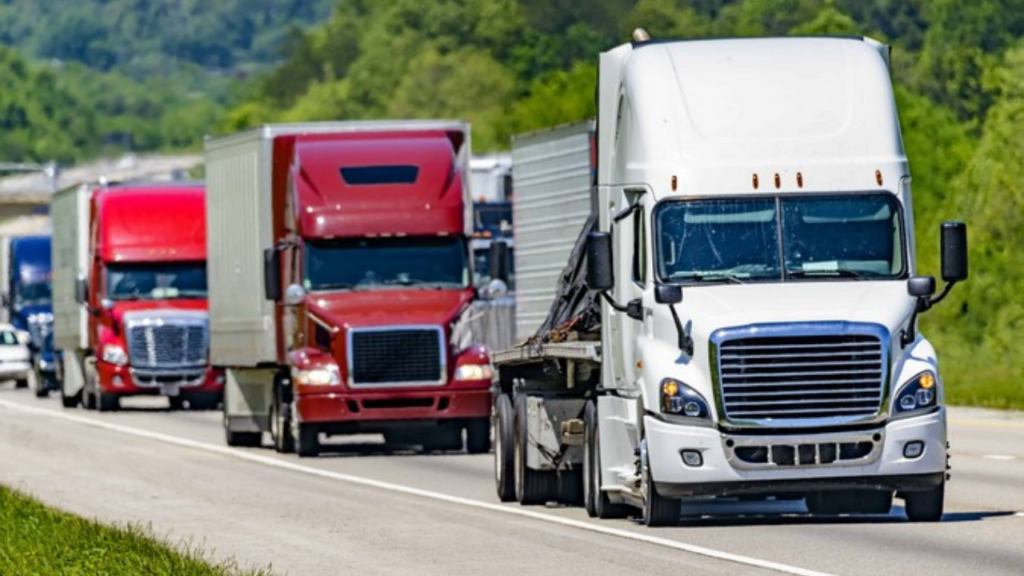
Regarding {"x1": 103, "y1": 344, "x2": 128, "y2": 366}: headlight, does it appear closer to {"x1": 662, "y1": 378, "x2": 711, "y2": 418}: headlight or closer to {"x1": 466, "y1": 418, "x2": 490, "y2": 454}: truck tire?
{"x1": 466, "y1": 418, "x2": 490, "y2": 454}: truck tire

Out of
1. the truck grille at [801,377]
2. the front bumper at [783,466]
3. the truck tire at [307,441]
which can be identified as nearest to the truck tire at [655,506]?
the front bumper at [783,466]

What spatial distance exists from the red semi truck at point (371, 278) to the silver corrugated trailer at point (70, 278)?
53.4 ft

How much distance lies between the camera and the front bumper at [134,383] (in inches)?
1852

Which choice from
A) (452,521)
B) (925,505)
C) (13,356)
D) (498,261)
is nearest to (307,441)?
(498,261)

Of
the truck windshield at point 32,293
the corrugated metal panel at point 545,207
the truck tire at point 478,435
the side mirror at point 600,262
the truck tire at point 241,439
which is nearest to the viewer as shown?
the side mirror at point 600,262

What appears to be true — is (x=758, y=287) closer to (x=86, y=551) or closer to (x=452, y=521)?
(x=452, y=521)

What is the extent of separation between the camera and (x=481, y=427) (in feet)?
106

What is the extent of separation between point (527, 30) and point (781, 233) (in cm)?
17005

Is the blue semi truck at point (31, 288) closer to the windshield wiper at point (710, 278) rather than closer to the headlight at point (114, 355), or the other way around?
the headlight at point (114, 355)

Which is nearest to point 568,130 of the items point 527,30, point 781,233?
point 781,233

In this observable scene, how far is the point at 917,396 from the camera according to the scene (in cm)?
1933

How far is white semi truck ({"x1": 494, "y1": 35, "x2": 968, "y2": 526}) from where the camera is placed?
1919cm

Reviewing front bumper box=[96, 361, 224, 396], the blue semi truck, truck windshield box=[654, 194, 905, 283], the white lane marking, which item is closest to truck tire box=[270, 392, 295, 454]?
the white lane marking

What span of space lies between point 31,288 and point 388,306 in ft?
111
